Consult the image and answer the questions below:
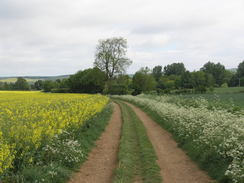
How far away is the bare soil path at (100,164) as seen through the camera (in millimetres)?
7613

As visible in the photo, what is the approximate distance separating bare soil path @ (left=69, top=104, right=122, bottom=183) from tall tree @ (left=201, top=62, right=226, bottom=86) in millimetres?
118777

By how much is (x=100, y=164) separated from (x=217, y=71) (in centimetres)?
12464

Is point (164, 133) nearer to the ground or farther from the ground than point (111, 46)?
nearer to the ground

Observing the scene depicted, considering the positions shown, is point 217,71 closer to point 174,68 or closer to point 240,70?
point 240,70

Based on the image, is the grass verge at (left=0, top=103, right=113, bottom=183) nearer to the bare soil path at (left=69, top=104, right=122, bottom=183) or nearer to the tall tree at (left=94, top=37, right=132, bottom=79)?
the bare soil path at (left=69, top=104, right=122, bottom=183)

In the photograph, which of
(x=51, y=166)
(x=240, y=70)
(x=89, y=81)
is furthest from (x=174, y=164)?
(x=240, y=70)

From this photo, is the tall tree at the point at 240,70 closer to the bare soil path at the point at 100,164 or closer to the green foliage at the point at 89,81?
the green foliage at the point at 89,81

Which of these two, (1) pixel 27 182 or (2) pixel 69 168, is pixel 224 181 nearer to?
(2) pixel 69 168

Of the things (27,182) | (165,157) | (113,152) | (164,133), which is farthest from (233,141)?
(164,133)

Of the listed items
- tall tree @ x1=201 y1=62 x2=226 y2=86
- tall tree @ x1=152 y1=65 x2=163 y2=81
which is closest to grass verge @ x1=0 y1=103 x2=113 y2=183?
tall tree @ x1=201 y1=62 x2=226 y2=86

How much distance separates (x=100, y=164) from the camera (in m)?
9.19

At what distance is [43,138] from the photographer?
26.7 feet

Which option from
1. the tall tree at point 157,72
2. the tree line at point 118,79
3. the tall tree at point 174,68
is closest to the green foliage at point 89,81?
the tree line at point 118,79

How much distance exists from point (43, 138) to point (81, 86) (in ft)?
249
